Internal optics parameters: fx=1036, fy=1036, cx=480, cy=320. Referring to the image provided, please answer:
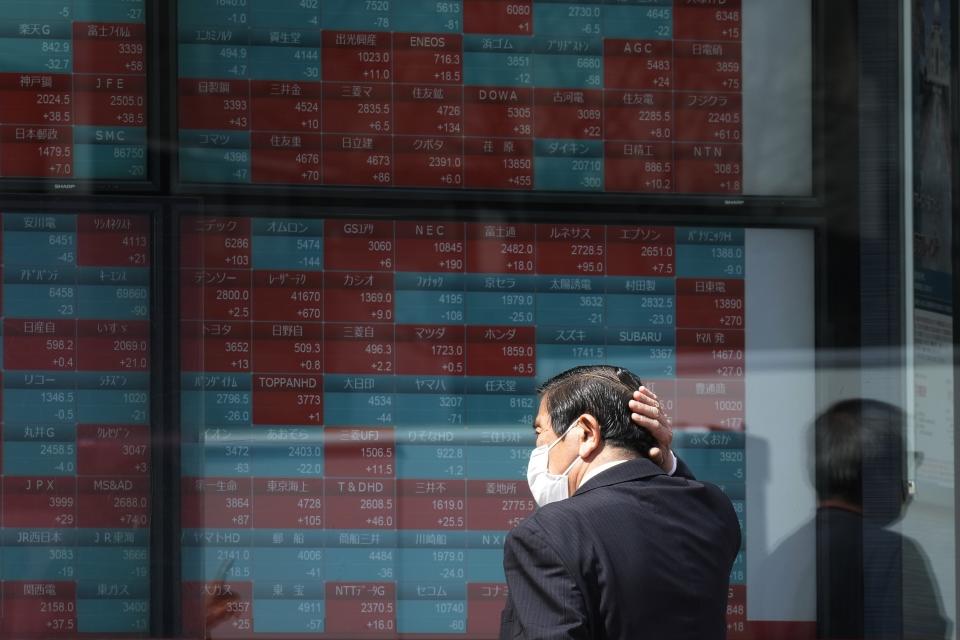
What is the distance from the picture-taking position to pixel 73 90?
3.72 m

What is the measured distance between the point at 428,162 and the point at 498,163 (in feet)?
0.85

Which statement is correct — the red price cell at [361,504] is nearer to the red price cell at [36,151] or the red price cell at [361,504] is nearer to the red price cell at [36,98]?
the red price cell at [36,151]

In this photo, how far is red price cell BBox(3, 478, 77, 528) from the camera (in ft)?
12.0

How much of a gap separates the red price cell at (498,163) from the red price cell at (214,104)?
835mm

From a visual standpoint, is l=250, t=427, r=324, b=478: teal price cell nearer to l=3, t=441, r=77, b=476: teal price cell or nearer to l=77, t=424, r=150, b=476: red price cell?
l=77, t=424, r=150, b=476: red price cell

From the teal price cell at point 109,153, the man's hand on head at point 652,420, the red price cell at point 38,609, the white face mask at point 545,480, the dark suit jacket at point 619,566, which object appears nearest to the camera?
the dark suit jacket at point 619,566

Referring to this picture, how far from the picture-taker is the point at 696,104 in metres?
3.89

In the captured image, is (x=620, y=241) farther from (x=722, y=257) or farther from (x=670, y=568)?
(x=670, y=568)

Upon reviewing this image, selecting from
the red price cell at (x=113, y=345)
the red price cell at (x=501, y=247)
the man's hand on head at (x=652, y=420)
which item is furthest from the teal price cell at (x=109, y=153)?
the man's hand on head at (x=652, y=420)

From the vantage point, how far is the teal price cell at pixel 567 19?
151 inches

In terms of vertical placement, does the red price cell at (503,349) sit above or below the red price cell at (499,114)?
below

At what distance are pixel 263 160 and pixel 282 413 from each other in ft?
3.04

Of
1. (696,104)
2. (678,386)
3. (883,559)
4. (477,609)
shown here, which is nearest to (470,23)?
(696,104)

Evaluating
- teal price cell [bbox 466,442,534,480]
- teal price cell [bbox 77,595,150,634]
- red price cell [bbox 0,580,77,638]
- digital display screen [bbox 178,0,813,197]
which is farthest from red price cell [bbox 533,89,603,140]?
red price cell [bbox 0,580,77,638]
